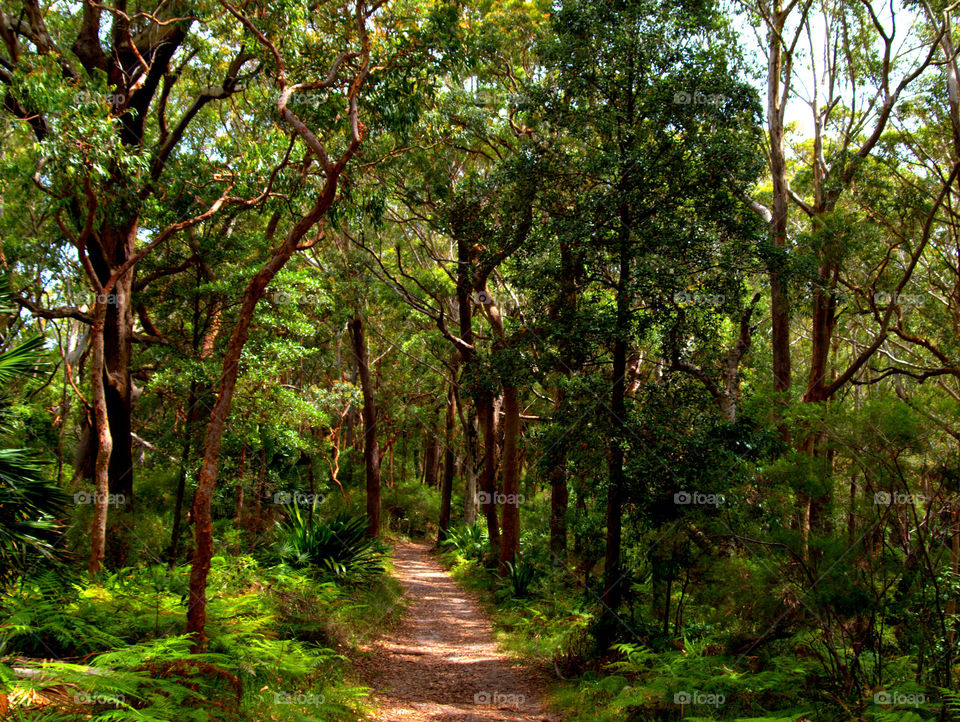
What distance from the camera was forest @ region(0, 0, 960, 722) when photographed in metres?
5.12

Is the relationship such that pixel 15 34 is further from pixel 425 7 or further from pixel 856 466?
pixel 856 466

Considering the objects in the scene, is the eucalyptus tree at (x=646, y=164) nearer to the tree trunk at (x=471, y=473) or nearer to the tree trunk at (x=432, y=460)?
the tree trunk at (x=471, y=473)

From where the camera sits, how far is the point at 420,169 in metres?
12.9

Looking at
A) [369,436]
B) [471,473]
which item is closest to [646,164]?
[369,436]

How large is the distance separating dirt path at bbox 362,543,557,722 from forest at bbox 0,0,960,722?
0.07 metres

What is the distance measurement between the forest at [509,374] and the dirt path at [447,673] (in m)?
0.07

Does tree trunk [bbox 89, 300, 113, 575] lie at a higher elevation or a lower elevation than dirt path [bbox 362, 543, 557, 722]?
higher

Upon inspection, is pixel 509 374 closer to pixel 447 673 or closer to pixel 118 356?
pixel 447 673

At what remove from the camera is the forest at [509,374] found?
5117mm

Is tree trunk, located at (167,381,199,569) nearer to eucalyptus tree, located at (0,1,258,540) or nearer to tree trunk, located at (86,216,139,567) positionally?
tree trunk, located at (86,216,139,567)

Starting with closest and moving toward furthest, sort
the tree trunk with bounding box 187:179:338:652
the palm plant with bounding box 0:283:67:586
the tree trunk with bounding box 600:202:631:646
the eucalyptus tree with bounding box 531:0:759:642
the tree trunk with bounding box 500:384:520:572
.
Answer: the palm plant with bounding box 0:283:67:586 → the tree trunk with bounding box 187:179:338:652 → the tree trunk with bounding box 600:202:631:646 → the eucalyptus tree with bounding box 531:0:759:642 → the tree trunk with bounding box 500:384:520:572

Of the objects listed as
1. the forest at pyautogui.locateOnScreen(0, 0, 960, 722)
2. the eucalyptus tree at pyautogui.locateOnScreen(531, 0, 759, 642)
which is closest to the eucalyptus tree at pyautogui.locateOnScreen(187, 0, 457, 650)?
the forest at pyautogui.locateOnScreen(0, 0, 960, 722)

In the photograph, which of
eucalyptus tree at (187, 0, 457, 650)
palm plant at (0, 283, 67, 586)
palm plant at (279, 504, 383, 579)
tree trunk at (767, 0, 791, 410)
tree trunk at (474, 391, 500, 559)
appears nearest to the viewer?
palm plant at (0, 283, 67, 586)

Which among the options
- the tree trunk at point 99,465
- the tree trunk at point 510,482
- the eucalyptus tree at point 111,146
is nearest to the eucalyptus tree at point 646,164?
the tree trunk at point 510,482
